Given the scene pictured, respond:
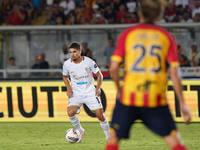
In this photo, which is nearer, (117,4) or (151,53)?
(151,53)

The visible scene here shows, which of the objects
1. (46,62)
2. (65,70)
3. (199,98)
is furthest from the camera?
(46,62)

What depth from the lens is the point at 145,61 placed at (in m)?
2.96

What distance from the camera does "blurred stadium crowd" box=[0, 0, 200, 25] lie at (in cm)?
Result: 1235

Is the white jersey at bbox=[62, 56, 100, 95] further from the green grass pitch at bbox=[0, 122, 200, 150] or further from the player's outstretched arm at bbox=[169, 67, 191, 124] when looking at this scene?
the player's outstretched arm at bbox=[169, 67, 191, 124]

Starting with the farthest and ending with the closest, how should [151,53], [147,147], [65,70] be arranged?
[65,70] → [147,147] → [151,53]

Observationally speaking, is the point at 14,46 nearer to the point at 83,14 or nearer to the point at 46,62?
the point at 46,62

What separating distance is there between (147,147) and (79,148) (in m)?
1.12

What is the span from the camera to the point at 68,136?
6.05m

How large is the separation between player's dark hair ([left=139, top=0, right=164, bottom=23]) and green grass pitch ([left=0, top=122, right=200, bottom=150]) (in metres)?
3.13

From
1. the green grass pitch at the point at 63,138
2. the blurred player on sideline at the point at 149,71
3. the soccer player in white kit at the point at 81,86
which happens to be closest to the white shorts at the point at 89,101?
the soccer player in white kit at the point at 81,86

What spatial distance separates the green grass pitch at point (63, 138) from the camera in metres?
5.86

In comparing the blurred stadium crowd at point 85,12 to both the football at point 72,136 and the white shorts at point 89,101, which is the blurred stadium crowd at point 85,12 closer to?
the white shorts at point 89,101

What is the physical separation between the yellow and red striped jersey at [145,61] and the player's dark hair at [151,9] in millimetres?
77

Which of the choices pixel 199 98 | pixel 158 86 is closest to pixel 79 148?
pixel 158 86
